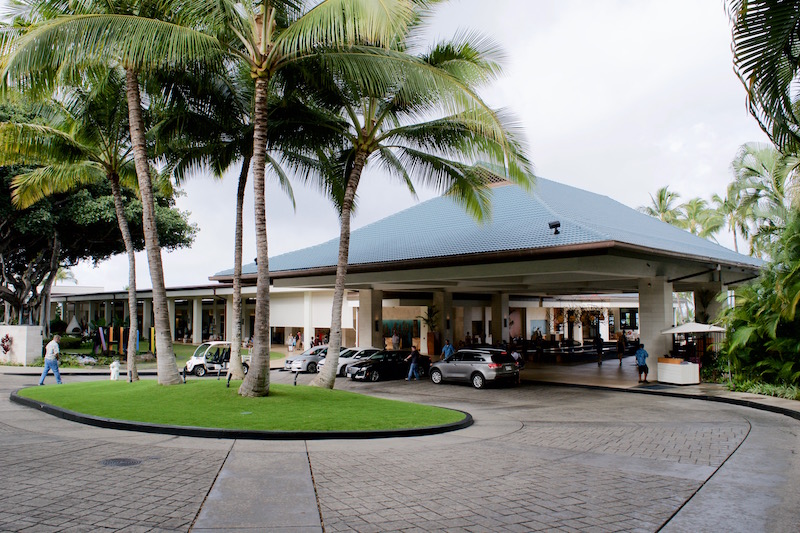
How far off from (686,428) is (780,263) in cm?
868

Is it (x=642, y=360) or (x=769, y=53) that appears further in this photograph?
(x=642, y=360)

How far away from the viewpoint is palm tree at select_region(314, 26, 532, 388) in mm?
15109

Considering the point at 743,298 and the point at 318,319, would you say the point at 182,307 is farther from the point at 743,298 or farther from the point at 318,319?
the point at 743,298

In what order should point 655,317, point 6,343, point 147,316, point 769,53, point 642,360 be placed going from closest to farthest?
1. point 769,53
2. point 642,360
3. point 655,317
4. point 6,343
5. point 147,316

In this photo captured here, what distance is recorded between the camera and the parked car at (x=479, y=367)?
21469 mm

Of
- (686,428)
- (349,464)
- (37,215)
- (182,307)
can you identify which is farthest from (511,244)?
(182,307)

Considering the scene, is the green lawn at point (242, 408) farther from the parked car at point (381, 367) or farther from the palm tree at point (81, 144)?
the parked car at point (381, 367)

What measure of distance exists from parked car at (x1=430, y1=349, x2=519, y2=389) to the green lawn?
7.47 m

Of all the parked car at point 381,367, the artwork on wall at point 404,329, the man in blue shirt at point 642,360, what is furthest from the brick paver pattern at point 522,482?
the artwork on wall at point 404,329

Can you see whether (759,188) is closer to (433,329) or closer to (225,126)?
(433,329)

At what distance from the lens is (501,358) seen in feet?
71.7

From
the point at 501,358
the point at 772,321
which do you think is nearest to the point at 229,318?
the point at 501,358

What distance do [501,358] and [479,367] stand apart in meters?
0.89

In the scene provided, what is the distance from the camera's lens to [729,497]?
24.0ft
